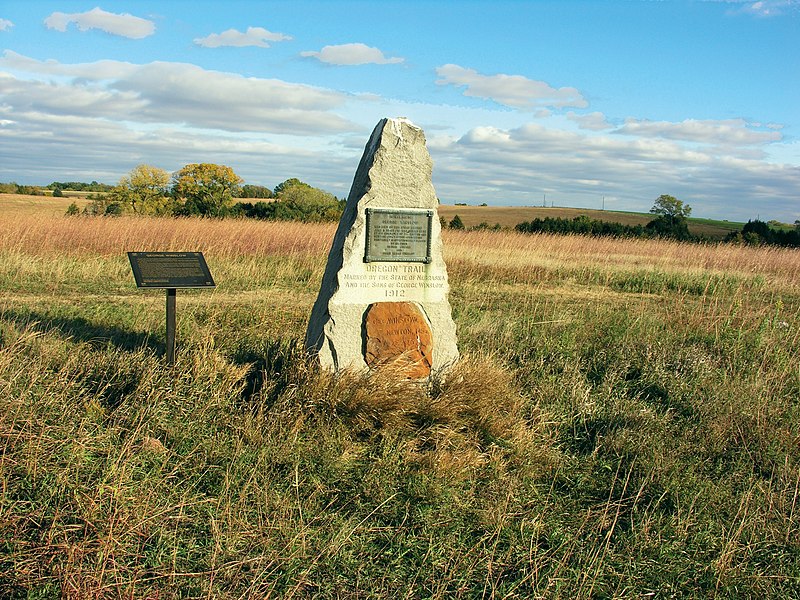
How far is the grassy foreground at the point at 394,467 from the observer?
3.14m

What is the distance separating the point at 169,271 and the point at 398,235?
1944 millimetres

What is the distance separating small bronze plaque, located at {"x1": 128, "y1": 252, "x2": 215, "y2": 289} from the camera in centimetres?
540

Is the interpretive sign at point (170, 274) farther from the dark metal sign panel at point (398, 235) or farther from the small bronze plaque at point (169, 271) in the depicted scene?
the dark metal sign panel at point (398, 235)

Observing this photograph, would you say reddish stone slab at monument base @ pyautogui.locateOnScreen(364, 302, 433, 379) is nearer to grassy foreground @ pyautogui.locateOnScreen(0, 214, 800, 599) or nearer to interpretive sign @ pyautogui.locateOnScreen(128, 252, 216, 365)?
grassy foreground @ pyautogui.locateOnScreen(0, 214, 800, 599)

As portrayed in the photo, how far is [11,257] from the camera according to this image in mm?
10875

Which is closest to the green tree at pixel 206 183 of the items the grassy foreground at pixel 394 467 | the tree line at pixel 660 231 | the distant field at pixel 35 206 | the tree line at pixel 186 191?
the tree line at pixel 186 191

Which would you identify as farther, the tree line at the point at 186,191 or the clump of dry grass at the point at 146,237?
the tree line at the point at 186,191

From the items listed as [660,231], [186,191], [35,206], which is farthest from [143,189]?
[660,231]

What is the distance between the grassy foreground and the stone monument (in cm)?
35

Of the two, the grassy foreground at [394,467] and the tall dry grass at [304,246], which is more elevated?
the tall dry grass at [304,246]

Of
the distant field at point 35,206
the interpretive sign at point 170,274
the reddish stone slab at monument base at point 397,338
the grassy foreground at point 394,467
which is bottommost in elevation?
the grassy foreground at point 394,467

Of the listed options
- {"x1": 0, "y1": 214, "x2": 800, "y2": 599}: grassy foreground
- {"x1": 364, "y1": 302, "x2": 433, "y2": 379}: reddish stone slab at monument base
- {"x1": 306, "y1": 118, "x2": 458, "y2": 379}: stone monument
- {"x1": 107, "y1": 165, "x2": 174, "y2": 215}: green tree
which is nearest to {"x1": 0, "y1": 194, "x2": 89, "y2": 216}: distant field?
{"x1": 107, "y1": 165, "x2": 174, "y2": 215}: green tree

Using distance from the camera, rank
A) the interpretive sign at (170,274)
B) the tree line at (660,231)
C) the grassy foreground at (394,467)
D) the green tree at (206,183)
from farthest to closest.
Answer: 1. the green tree at (206,183)
2. the tree line at (660,231)
3. the interpretive sign at (170,274)
4. the grassy foreground at (394,467)

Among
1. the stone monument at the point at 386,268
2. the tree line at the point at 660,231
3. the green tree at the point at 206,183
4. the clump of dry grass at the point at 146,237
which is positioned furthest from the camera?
the green tree at the point at 206,183
